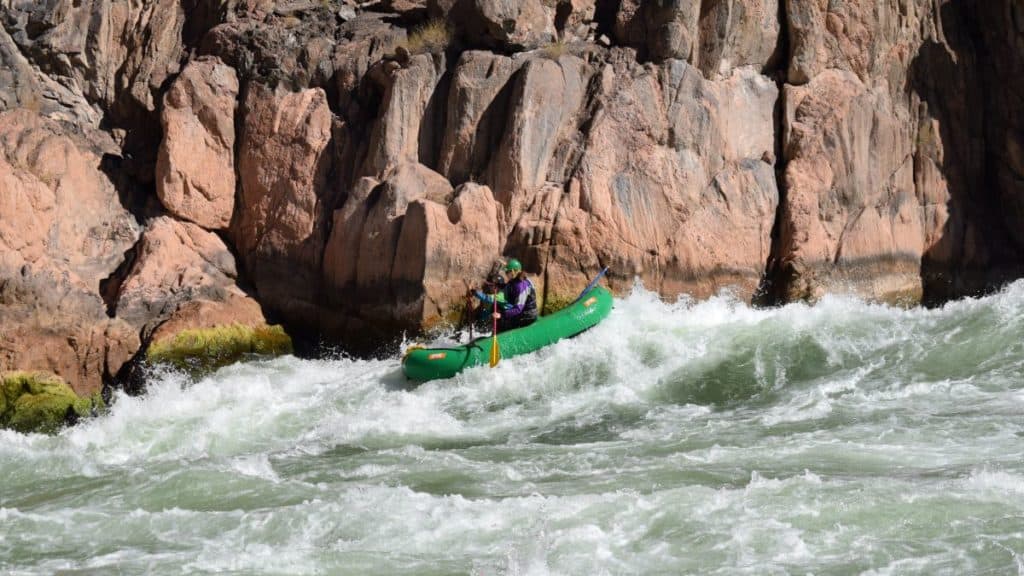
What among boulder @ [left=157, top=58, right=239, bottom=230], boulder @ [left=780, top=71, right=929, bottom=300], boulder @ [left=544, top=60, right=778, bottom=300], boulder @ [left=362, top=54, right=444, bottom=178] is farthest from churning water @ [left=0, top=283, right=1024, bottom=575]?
boulder @ [left=362, top=54, right=444, bottom=178]

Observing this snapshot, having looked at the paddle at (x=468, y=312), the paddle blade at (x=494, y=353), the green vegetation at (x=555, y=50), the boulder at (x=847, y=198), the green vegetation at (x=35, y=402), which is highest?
the green vegetation at (x=555, y=50)

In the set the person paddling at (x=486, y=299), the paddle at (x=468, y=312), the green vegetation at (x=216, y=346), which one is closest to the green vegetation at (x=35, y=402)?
the green vegetation at (x=216, y=346)

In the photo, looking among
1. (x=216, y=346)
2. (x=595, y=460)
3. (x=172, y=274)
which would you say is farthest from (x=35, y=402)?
(x=595, y=460)

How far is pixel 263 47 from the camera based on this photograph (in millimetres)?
15805

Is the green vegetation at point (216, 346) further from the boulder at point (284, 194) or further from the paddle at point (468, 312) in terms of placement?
the paddle at point (468, 312)

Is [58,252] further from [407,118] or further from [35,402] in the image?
[407,118]

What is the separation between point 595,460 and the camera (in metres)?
9.03

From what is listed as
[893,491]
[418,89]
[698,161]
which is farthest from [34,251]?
[893,491]

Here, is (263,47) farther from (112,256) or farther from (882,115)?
(882,115)

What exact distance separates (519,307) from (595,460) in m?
3.92

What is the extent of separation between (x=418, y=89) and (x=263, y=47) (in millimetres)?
2354

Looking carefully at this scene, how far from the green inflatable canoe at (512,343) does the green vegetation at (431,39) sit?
14.1 ft

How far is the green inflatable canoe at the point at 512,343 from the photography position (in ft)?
39.9

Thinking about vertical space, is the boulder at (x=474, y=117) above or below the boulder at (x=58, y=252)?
above
